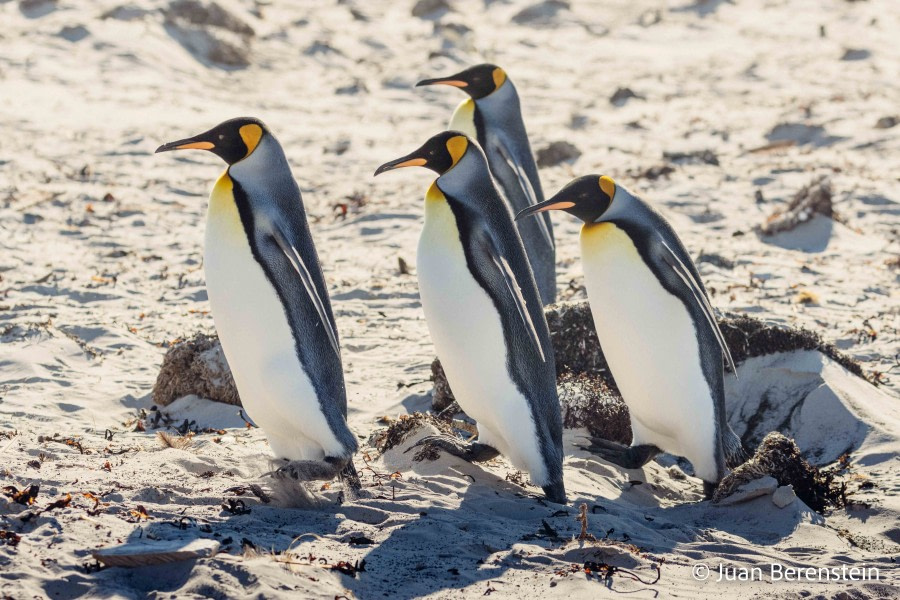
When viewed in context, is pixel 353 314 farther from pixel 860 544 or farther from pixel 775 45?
pixel 775 45

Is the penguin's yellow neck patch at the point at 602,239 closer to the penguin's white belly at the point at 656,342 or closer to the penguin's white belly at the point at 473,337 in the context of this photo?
the penguin's white belly at the point at 656,342

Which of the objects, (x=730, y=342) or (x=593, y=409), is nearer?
(x=593, y=409)

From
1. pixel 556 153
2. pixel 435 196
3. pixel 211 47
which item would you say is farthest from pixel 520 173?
pixel 211 47

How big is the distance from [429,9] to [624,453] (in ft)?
47.6

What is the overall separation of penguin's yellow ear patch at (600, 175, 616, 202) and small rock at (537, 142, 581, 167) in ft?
19.9

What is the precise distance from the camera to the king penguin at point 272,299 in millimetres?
4473

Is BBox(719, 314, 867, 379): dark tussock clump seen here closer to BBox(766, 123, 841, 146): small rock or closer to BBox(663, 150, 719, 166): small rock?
BBox(663, 150, 719, 166): small rock

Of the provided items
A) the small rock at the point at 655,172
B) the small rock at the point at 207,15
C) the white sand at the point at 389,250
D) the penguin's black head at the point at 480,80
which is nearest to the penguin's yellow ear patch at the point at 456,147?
the white sand at the point at 389,250

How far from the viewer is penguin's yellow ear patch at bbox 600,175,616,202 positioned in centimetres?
518

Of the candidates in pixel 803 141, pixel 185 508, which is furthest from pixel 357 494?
pixel 803 141

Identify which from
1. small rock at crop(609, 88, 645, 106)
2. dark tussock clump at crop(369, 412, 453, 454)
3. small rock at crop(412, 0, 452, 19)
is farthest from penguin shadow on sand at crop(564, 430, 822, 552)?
small rock at crop(412, 0, 452, 19)

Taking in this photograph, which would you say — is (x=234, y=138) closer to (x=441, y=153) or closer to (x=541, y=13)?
(x=441, y=153)

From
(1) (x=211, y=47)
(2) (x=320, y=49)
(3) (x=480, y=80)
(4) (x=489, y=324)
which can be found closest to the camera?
(4) (x=489, y=324)

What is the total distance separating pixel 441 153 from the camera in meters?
4.87
